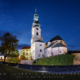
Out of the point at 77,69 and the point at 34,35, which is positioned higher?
the point at 34,35

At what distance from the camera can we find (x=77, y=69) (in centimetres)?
2278

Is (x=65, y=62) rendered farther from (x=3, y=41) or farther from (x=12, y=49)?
(x=3, y=41)

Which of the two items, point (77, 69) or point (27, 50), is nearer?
point (77, 69)

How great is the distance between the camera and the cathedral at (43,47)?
5937 centimetres

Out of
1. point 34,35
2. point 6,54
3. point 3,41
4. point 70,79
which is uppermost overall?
point 34,35

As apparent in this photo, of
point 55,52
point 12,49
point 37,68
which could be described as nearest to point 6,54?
point 12,49

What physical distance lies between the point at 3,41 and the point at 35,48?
115 feet

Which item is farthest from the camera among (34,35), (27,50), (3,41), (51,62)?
Answer: (27,50)

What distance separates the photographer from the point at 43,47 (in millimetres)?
71500

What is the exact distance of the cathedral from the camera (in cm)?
5937

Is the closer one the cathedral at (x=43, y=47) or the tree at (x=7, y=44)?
the tree at (x=7, y=44)

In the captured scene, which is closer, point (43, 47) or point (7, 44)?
point (7, 44)

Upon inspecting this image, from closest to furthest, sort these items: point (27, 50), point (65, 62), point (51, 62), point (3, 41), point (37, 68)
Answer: point (37, 68)
point (3, 41)
point (65, 62)
point (51, 62)
point (27, 50)

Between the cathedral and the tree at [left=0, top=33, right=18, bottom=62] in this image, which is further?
the cathedral
